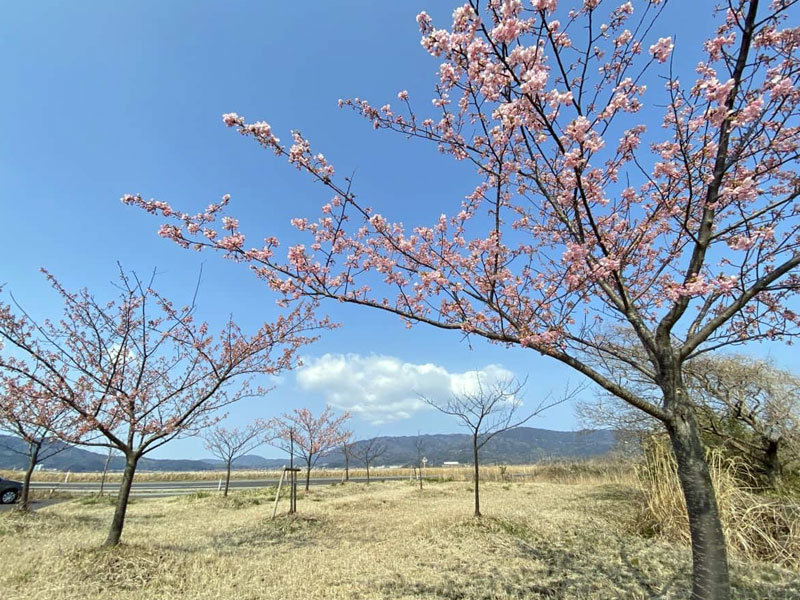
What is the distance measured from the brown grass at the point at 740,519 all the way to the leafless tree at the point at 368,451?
66.3 feet

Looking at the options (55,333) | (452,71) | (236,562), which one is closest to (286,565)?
(236,562)

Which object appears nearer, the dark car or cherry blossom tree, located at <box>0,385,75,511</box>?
cherry blossom tree, located at <box>0,385,75,511</box>

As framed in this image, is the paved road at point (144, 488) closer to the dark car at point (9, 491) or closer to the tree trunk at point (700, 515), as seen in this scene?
the dark car at point (9, 491)

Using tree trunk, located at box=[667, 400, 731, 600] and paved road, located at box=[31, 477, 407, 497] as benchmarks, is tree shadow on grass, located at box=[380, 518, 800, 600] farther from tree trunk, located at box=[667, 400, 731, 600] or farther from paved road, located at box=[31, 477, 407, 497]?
paved road, located at box=[31, 477, 407, 497]

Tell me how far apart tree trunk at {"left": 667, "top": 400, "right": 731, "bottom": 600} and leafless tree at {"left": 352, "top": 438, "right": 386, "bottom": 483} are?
23653 mm

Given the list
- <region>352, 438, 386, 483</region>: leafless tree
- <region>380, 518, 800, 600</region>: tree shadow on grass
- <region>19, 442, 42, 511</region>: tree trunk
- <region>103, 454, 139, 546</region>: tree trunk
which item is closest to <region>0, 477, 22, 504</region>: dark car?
<region>19, 442, 42, 511</region>: tree trunk

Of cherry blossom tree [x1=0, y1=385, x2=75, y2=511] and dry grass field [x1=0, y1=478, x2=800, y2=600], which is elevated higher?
cherry blossom tree [x1=0, y1=385, x2=75, y2=511]

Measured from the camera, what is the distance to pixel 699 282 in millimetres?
2566

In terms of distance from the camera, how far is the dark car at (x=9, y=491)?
13.5 m

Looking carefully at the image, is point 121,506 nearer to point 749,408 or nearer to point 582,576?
point 582,576

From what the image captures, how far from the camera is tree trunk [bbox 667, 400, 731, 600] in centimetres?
246

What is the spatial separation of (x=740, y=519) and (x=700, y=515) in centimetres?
415

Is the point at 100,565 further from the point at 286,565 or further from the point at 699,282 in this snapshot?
the point at 699,282

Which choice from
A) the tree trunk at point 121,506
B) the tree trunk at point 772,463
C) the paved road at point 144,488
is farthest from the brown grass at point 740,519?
the paved road at point 144,488
